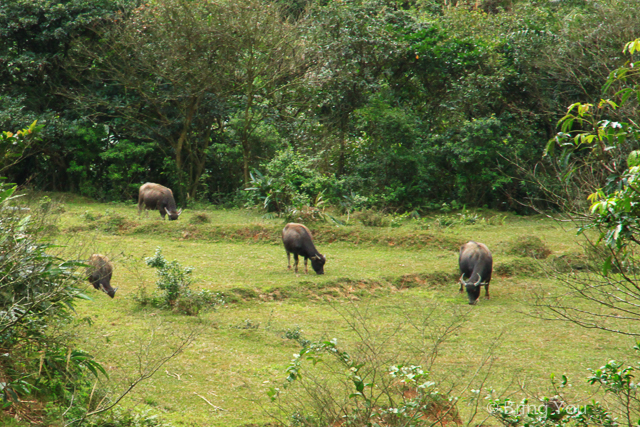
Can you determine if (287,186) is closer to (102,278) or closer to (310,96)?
(310,96)

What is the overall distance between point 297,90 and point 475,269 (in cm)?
1329

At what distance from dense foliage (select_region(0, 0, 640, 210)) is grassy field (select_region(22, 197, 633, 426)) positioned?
3897 millimetres

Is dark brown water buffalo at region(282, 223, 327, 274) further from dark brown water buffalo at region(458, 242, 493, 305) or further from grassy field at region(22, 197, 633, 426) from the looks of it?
dark brown water buffalo at region(458, 242, 493, 305)

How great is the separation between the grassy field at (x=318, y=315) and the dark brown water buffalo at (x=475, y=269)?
0.27m

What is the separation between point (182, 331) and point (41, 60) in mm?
16037

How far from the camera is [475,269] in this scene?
11.4 meters

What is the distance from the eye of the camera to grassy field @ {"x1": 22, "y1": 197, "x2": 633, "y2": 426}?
20.5ft

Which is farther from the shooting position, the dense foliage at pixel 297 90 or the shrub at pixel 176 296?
the dense foliage at pixel 297 90

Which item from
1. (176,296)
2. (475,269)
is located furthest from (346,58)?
(176,296)

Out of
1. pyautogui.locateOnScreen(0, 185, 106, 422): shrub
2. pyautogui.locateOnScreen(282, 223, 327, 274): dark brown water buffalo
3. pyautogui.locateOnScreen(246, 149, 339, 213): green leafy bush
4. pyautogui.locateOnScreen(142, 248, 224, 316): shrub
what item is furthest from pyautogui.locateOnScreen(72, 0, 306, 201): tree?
pyautogui.locateOnScreen(0, 185, 106, 422): shrub

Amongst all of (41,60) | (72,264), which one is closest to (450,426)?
(72,264)

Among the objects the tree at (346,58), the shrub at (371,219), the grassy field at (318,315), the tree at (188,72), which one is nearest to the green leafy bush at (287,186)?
the grassy field at (318,315)

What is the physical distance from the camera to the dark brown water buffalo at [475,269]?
36.4 feet

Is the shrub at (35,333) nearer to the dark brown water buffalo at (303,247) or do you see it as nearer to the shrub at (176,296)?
the shrub at (176,296)
